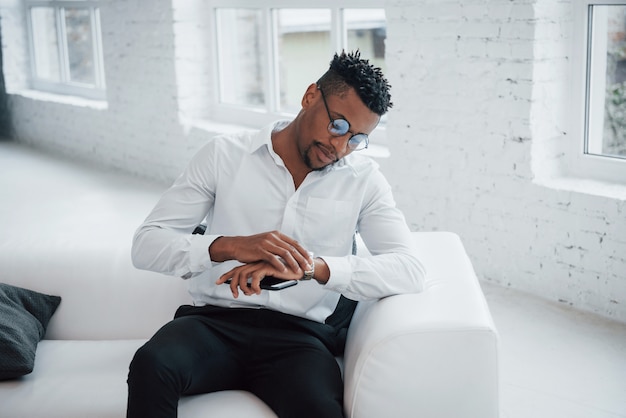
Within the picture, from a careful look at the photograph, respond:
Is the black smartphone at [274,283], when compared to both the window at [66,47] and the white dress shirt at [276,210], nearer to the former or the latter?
the white dress shirt at [276,210]

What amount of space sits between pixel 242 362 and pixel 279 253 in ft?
1.00

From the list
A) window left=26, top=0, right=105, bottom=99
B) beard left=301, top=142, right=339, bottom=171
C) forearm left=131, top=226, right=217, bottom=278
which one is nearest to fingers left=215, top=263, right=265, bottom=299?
forearm left=131, top=226, right=217, bottom=278

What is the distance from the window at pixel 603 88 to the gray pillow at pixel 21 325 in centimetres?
241

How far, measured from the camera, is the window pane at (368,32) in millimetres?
4492

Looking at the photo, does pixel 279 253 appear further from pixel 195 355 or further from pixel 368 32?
pixel 368 32

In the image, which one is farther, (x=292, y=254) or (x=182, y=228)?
(x=182, y=228)

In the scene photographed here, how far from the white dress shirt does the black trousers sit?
2.5 inches

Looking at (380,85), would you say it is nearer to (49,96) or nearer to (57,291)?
(57,291)

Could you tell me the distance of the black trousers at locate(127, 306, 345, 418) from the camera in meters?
1.79

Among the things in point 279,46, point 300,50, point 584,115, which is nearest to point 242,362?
point 584,115

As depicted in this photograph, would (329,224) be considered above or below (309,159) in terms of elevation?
below

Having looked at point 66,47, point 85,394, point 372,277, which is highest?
point 66,47

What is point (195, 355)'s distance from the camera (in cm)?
192

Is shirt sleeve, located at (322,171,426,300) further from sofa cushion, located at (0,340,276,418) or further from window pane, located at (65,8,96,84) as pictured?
window pane, located at (65,8,96,84)
